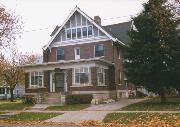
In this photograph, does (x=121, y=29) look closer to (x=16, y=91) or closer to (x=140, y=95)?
(x=140, y=95)

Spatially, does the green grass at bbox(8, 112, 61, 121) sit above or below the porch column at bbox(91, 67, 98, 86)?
below

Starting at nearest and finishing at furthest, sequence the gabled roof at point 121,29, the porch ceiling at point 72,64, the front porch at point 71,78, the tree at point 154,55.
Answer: the tree at point 154,55 < the porch ceiling at point 72,64 < the front porch at point 71,78 < the gabled roof at point 121,29

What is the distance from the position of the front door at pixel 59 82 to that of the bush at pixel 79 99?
12.9ft

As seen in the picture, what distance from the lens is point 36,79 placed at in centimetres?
4184

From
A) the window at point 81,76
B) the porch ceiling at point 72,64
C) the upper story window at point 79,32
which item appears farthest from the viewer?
the upper story window at point 79,32

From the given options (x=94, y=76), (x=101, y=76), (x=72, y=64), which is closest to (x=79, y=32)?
(x=72, y=64)

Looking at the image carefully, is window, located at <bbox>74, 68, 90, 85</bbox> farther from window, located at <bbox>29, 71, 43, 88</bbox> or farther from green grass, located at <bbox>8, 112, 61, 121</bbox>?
green grass, located at <bbox>8, 112, 61, 121</bbox>

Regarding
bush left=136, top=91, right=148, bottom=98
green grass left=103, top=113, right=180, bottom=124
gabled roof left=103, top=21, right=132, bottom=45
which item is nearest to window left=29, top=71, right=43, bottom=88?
gabled roof left=103, top=21, right=132, bottom=45

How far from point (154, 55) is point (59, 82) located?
13.5 meters

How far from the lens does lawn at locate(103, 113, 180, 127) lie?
21.0 m

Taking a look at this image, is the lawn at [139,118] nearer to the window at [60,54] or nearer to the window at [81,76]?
the window at [81,76]

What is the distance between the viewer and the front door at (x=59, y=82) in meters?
40.9

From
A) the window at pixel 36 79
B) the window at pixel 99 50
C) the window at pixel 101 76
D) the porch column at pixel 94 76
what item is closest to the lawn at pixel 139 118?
the porch column at pixel 94 76

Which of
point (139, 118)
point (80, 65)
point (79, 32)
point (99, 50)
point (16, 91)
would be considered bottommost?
point (139, 118)
